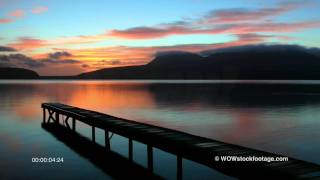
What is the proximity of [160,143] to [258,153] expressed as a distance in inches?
161

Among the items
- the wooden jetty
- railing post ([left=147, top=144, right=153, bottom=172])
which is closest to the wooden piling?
the wooden jetty

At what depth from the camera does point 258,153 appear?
42.0 ft

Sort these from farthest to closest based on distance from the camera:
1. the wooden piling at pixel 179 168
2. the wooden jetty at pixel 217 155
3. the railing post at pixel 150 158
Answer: the railing post at pixel 150 158 → the wooden piling at pixel 179 168 → the wooden jetty at pixel 217 155

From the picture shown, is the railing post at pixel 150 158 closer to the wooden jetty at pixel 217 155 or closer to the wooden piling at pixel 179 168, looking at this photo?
the wooden jetty at pixel 217 155

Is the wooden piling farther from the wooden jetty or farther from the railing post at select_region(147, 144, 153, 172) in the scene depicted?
the railing post at select_region(147, 144, 153, 172)

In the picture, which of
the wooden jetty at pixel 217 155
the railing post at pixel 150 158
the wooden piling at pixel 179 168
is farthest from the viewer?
the railing post at pixel 150 158

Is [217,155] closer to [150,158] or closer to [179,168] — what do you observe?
[179,168]

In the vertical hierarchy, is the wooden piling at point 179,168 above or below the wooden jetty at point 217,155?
below

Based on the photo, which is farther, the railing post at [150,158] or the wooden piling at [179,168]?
→ the railing post at [150,158]

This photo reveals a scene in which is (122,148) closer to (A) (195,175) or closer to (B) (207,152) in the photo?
(A) (195,175)

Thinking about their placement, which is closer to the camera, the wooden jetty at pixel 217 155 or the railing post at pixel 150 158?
the wooden jetty at pixel 217 155

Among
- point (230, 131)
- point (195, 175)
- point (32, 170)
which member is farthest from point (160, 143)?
point (230, 131)

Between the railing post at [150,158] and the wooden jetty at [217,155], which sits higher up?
the wooden jetty at [217,155]

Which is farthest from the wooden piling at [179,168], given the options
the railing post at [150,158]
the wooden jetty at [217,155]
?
the railing post at [150,158]
